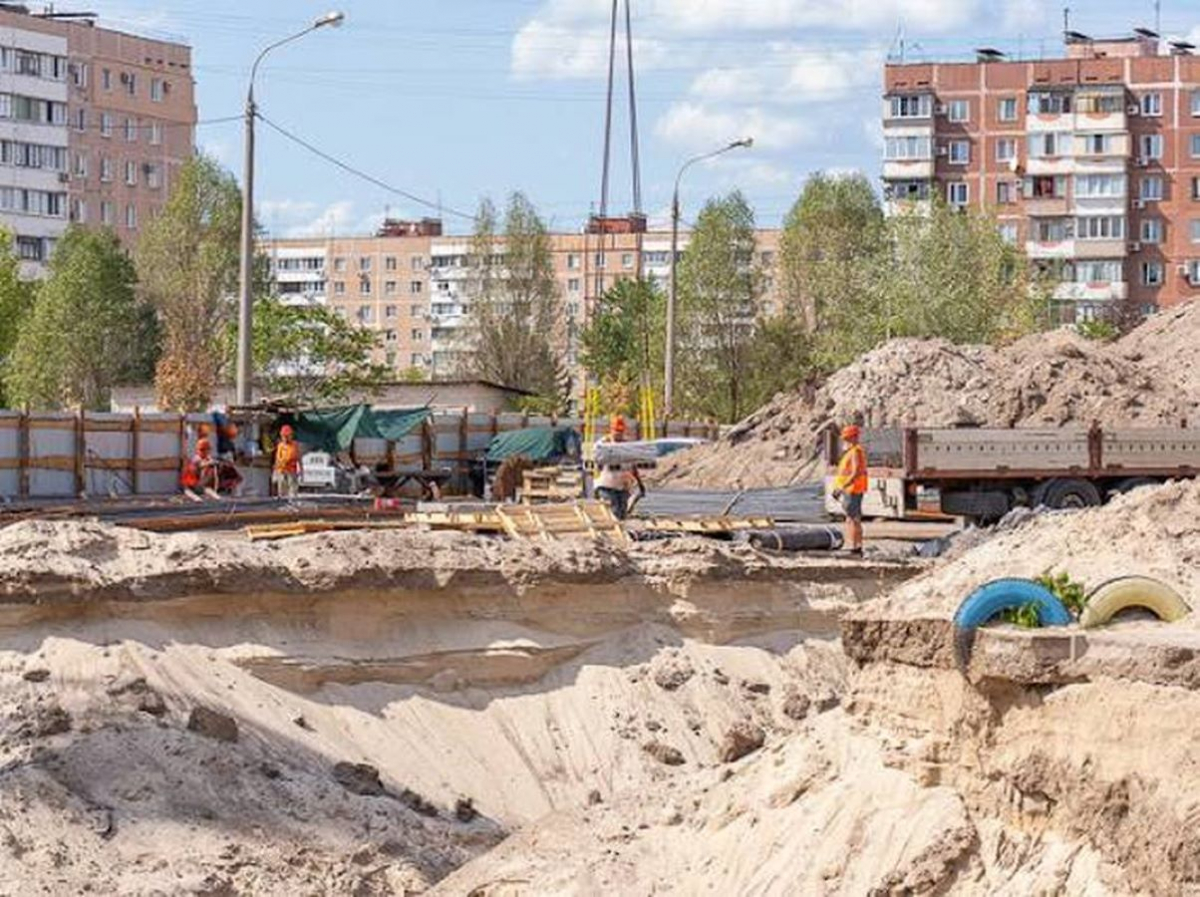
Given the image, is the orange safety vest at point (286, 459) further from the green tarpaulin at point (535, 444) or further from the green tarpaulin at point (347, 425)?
the green tarpaulin at point (535, 444)

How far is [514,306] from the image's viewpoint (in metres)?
93.4

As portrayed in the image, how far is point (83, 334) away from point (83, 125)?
2549cm

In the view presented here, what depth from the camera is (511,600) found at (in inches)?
827

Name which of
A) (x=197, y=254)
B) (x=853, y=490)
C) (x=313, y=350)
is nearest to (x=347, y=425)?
(x=313, y=350)

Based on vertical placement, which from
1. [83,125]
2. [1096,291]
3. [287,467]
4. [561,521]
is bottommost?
[561,521]

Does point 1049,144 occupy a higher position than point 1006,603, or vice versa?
point 1049,144

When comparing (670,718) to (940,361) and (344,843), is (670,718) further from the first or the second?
(940,361)

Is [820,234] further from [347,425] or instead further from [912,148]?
[347,425]

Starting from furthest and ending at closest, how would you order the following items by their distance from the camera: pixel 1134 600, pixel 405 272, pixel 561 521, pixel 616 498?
pixel 405 272, pixel 616 498, pixel 561 521, pixel 1134 600

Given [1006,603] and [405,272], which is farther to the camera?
[405,272]

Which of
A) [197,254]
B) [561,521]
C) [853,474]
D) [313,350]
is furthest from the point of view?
[197,254]

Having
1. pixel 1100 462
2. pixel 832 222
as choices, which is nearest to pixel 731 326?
pixel 832 222

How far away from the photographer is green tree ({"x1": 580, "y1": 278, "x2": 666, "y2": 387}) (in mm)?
82375

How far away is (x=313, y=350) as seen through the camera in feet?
189
